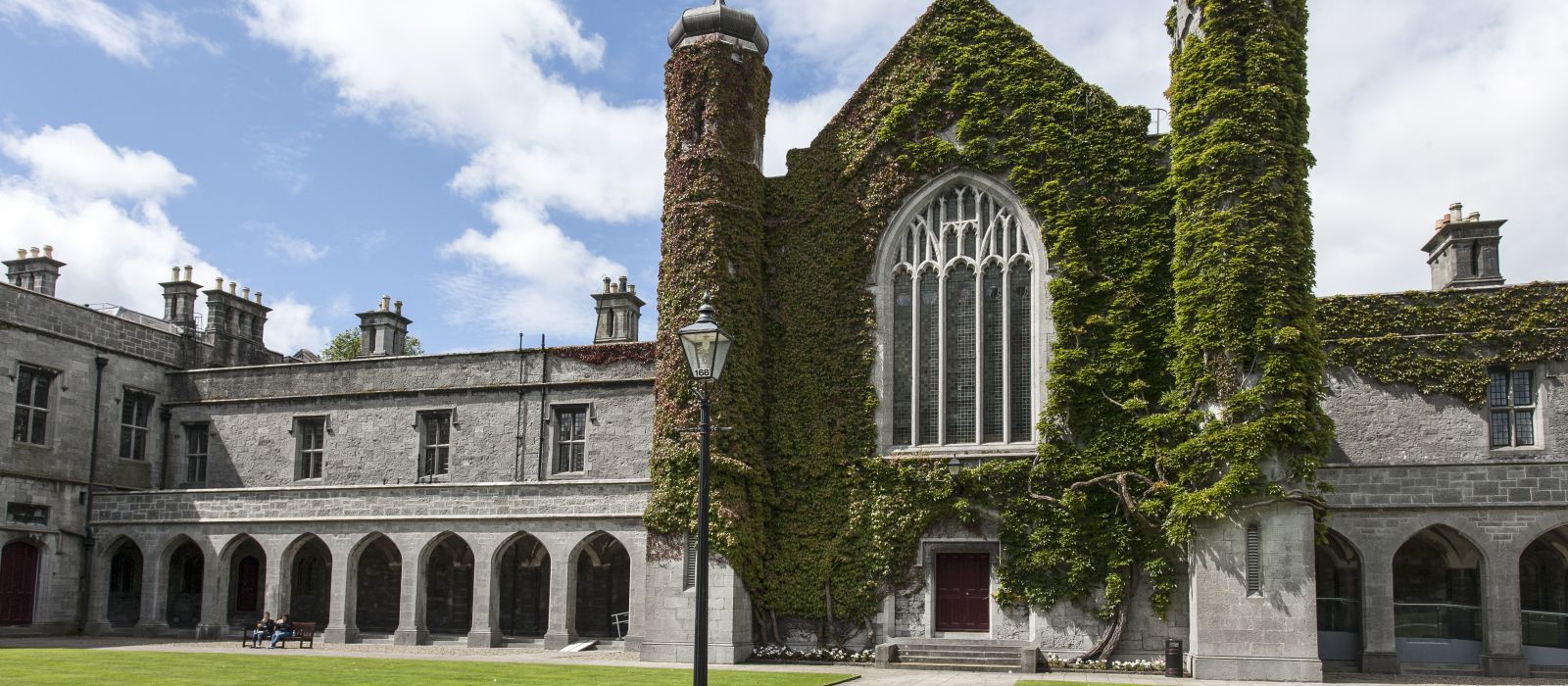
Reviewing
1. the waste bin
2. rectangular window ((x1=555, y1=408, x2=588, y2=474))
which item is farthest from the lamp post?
rectangular window ((x1=555, y1=408, x2=588, y2=474))

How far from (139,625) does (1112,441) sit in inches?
870

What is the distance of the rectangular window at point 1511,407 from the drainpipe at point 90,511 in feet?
99.5

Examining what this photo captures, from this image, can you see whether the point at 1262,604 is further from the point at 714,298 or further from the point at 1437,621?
the point at 714,298

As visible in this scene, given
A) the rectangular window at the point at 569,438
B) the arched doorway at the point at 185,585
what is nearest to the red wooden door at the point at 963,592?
the rectangular window at the point at 569,438

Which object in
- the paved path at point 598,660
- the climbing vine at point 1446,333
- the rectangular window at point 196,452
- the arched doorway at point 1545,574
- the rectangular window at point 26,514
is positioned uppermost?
the climbing vine at point 1446,333

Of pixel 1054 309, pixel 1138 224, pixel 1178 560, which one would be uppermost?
pixel 1138 224

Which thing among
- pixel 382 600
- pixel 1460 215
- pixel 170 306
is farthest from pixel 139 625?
pixel 1460 215

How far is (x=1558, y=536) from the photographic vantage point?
24938 mm

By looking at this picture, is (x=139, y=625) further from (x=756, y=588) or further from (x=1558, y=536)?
(x=1558, y=536)

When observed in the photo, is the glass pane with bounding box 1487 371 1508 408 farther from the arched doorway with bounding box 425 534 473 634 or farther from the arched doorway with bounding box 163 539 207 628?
the arched doorway with bounding box 163 539 207 628

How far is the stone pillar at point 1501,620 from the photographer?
884 inches

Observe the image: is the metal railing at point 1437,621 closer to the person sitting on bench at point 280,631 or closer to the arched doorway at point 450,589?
the arched doorway at point 450,589

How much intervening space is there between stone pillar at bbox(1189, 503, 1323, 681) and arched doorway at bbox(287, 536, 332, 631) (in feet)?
68.5

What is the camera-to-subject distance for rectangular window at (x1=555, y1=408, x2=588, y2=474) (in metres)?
30.0
